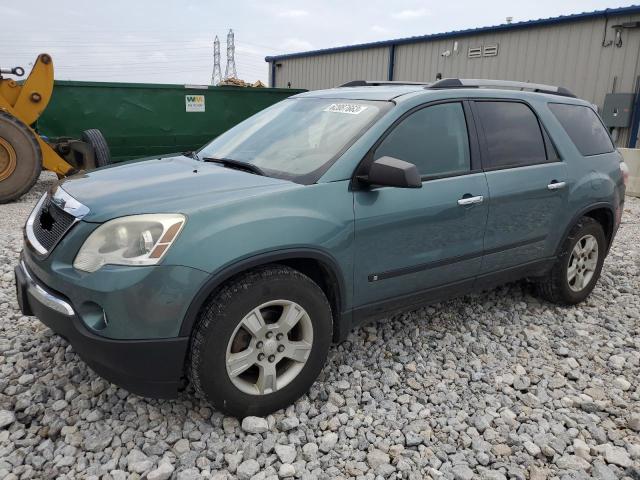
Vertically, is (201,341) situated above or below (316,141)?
below

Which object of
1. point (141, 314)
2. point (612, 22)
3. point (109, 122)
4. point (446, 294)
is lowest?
point (446, 294)

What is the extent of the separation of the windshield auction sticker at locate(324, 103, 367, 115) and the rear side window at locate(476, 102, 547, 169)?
0.86 m

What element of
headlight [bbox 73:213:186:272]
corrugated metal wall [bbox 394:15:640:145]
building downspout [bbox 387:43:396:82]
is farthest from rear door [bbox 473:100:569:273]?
building downspout [bbox 387:43:396:82]

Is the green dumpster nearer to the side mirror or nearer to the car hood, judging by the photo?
the car hood

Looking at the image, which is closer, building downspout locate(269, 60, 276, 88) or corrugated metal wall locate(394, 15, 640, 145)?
corrugated metal wall locate(394, 15, 640, 145)

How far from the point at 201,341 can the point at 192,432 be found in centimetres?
54

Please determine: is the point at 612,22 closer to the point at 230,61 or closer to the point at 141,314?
the point at 141,314

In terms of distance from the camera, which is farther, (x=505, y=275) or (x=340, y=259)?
(x=505, y=275)

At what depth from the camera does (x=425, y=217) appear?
303cm

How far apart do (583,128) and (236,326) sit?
10.9ft

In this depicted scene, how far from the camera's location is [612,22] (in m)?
11.1

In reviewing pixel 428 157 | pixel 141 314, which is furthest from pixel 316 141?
pixel 141 314

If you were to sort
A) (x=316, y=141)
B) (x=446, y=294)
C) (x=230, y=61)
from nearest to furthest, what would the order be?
(x=316, y=141), (x=446, y=294), (x=230, y=61)

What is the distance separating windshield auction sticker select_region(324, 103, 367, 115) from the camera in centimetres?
317
